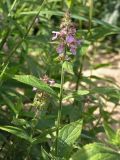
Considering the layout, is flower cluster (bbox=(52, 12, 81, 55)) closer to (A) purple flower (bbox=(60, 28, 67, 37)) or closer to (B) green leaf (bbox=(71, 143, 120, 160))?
(A) purple flower (bbox=(60, 28, 67, 37))

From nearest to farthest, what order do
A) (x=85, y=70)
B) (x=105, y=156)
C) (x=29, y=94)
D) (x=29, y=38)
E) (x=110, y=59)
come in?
(x=105, y=156), (x=29, y=38), (x=29, y=94), (x=85, y=70), (x=110, y=59)

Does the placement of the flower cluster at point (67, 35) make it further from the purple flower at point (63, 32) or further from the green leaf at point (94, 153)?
the green leaf at point (94, 153)

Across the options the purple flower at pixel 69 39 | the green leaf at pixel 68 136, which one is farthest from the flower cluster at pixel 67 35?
the green leaf at pixel 68 136

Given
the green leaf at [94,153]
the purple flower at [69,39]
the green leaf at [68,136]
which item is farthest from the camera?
the green leaf at [68,136]

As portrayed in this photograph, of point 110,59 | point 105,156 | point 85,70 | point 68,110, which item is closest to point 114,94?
point 105,156

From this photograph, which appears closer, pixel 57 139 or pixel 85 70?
pixel 57 139

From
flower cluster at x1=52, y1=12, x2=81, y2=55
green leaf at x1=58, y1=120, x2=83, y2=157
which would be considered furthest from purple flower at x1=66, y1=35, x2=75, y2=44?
green leaf at x1=58, y1=120, x2=83, y2=157

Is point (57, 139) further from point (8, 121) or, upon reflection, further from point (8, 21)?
point (8, 21)
